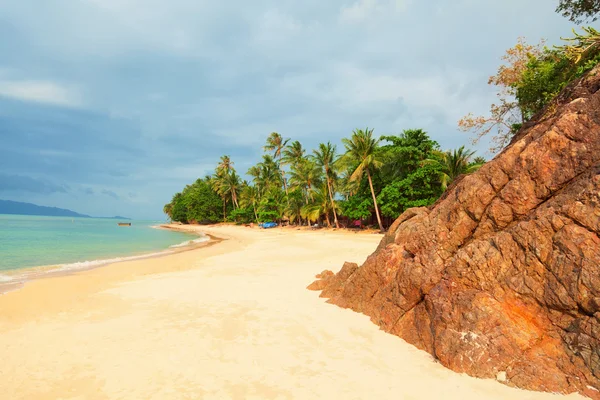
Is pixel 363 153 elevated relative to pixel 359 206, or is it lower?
elevated

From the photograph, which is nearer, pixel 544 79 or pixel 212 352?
pixel 212 352

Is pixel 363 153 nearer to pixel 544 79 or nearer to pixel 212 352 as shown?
pixel 544 79

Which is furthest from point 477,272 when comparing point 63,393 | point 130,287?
point 130,287

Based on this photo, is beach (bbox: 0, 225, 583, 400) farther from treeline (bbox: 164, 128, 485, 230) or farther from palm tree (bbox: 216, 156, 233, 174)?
palm tree (bbox: 216, 156, 233, 174)

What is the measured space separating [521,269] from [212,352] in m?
5.47

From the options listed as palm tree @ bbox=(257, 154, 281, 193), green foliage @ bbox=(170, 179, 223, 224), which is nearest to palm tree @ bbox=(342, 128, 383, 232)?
palm tree @ bbox=(257, 154, 281, 193)

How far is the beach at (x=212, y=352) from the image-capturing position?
436cm

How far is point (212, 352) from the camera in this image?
18.2ft

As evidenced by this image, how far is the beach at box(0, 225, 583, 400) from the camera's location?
436 centimetres

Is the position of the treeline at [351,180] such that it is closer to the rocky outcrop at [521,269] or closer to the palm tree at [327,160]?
the palm tree at [327,160]

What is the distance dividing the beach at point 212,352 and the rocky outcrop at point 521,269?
0.40m

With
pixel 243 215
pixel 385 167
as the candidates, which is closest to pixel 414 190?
pixel 385 167

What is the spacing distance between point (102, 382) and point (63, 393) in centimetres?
47

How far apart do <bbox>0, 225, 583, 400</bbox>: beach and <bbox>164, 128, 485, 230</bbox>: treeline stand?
1953 cm
